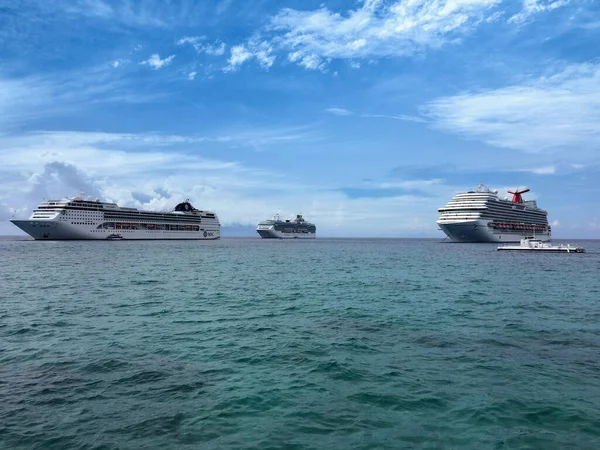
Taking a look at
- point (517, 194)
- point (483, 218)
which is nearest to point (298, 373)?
point (483, 218)

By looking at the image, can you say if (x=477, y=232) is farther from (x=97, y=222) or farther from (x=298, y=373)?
(x=298, y=373)

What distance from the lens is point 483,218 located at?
144625mm

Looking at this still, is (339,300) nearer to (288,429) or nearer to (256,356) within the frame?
(256,356)

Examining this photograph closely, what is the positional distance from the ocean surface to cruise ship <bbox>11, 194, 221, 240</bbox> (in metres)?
124

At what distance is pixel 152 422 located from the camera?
10234 mm

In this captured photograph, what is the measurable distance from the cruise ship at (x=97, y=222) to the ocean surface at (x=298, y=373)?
124211mm

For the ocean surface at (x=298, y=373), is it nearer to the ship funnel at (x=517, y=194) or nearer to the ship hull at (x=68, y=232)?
the ship hull at (x=68, y=232)

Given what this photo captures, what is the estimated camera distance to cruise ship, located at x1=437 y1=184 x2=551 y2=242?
146m

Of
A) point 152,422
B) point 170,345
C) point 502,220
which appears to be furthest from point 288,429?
point 502,220

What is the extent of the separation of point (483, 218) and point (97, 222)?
135368 millimetres

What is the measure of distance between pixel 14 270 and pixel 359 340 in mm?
48111

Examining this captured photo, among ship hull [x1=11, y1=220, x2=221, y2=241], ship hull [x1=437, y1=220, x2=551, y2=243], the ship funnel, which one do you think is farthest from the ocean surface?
the ship funnel

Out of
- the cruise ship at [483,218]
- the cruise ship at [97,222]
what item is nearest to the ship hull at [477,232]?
the cruise ship at [483,218]

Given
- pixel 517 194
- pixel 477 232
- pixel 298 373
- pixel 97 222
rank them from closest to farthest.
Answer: pixel 298 373 < pixel 97 222 < pixel 477 232 < pixel 517 194
